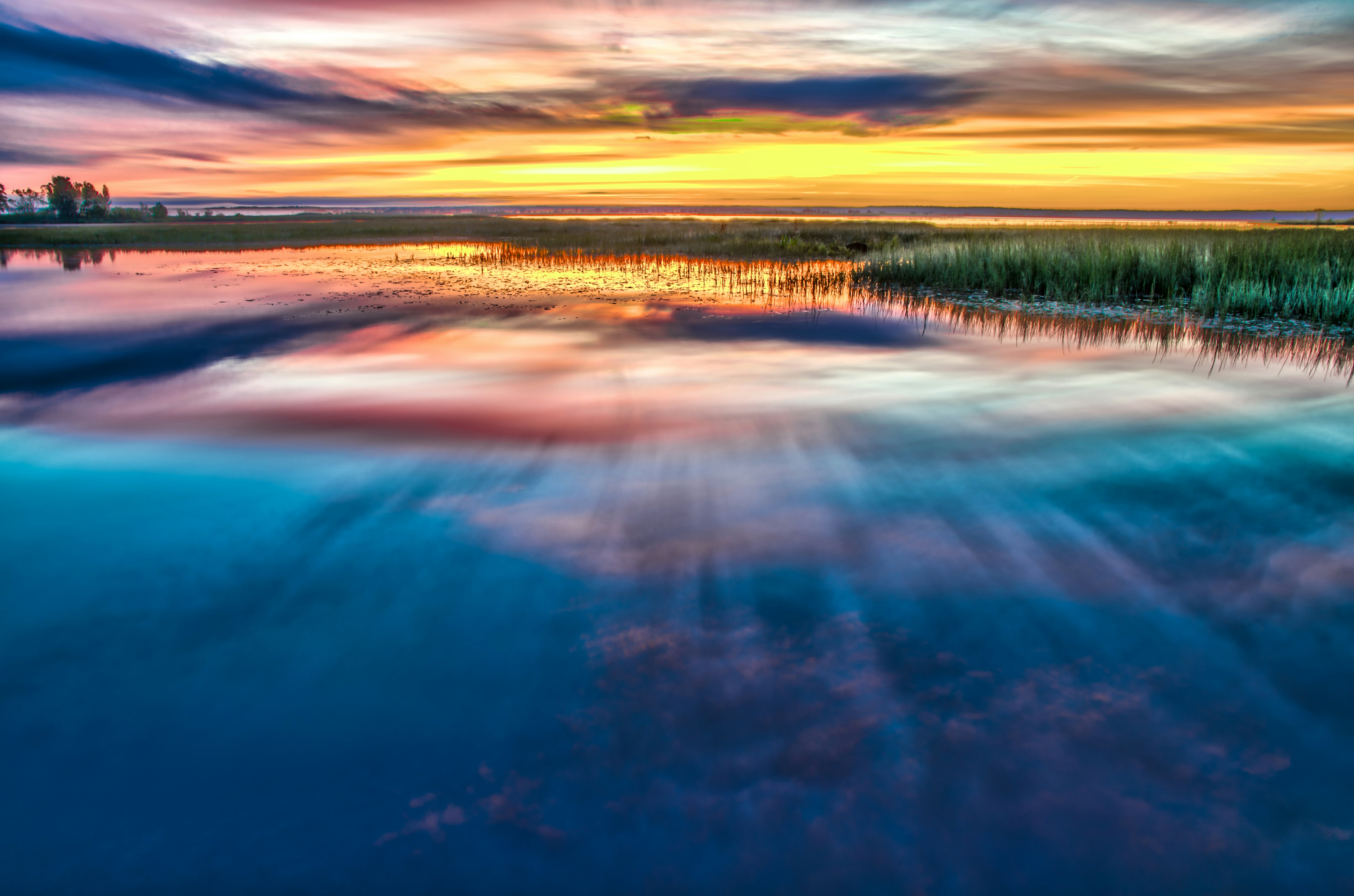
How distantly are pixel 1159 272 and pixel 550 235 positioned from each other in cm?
4022

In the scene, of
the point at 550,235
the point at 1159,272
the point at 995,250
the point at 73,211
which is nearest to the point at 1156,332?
the point at 1159,272

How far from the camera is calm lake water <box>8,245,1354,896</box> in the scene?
306 centimetres

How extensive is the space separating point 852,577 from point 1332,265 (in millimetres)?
22377

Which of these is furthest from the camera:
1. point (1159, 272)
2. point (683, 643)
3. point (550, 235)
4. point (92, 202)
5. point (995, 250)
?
point (92, 202)

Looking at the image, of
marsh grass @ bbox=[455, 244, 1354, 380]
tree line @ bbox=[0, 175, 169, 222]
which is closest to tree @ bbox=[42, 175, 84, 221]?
tree line @ bbox=[0, 175, 169, 222]

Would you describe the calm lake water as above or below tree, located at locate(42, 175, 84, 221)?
below

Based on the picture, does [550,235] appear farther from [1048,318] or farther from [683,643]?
[683,643]

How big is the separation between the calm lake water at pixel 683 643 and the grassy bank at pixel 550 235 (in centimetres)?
2760

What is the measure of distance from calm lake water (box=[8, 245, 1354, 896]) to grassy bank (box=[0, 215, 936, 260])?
2760 centimetres

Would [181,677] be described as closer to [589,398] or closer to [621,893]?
[621,893]

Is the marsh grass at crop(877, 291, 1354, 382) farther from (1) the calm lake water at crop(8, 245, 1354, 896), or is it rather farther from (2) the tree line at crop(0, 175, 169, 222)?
(2) the tree line at crop(0, 175, 169, 222)

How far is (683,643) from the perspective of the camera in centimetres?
440

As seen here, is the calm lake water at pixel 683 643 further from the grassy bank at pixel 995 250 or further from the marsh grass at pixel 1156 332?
the grassy bank at pixel 995 250

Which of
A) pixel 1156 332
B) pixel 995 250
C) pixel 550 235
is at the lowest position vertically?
pixel 1156 332
